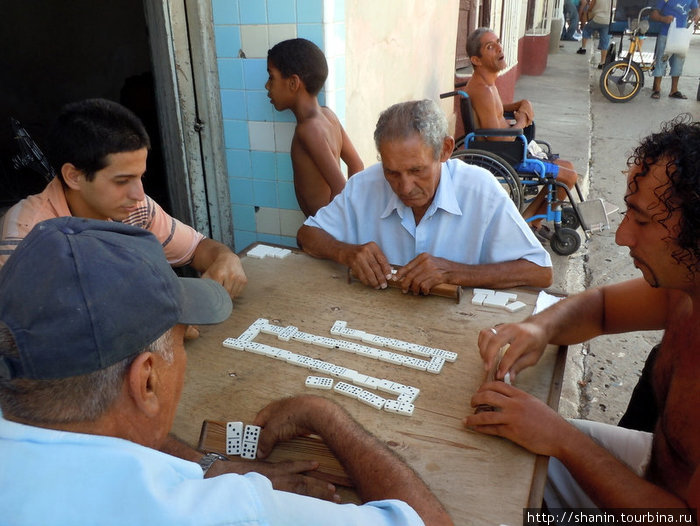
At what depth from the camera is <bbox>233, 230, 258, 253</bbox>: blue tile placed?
3.88 m

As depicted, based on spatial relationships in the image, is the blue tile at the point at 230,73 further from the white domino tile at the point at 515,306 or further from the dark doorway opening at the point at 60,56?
the dark doorway opening at the point at 60,56

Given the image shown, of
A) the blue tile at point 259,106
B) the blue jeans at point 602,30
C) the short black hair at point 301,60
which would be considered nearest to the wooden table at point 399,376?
the short black hair at point 301,60

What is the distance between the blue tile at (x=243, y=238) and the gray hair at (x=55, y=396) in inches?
117

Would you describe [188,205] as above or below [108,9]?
below

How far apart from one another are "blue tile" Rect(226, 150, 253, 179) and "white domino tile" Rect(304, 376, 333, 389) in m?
2.27

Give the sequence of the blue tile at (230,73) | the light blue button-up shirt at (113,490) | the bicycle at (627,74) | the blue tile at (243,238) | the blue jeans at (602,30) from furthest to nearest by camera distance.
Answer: the blue jeans at (602,30)
the bicycle at (627,74)
the blue tile at (243,238)
the blue tile at (230,73)
the light blue button-up shirt at (113,490)

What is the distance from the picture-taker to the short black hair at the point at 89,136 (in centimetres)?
215

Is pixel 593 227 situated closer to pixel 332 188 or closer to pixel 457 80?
pixel 332 188

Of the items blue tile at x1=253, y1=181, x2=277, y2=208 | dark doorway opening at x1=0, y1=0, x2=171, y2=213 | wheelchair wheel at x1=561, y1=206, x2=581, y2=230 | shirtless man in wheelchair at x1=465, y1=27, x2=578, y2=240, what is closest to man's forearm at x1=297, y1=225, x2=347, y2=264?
blue tile at x1=253, y1=181, x2=277, y2=208

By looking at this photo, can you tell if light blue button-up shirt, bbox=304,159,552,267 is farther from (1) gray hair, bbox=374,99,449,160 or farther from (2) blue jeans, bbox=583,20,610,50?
(2) blue jeans, bbox=583,20,610,50

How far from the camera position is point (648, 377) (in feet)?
6.66

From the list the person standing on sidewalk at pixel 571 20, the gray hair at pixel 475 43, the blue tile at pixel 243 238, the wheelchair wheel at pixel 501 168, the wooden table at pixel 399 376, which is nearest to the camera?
the wooden table at pixel 399 376

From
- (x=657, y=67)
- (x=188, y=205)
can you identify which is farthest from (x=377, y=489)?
(x=657, y=67)

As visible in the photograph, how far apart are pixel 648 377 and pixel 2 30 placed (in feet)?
24.7
